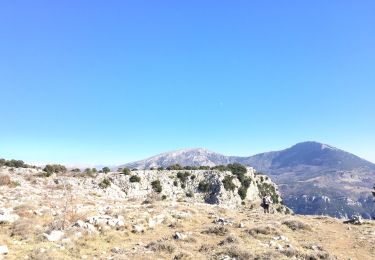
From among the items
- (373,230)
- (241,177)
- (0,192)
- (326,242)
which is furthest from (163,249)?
(241,177)

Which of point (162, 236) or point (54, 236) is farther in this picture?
point (162, 236)

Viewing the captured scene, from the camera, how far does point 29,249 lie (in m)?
20.5

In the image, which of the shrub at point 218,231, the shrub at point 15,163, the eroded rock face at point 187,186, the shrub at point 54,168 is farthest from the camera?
the eroded rock face at point 187,186

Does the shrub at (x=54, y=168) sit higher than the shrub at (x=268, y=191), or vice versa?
the shrub at (x=54, y=168)

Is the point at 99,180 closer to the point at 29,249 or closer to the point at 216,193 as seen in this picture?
the point at 216,193

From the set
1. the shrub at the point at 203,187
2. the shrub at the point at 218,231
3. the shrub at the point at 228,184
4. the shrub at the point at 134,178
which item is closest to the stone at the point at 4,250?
the shrub at the point at 218,231

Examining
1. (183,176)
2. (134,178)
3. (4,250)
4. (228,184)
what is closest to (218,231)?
(4,250)

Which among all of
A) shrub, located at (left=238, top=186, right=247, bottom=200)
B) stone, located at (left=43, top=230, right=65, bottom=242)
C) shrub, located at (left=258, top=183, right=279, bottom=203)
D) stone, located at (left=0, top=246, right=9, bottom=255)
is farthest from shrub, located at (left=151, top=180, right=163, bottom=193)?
stone, located at (left=0, top=246, right=9, bottom=255)

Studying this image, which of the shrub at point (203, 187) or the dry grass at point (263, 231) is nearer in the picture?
the dry grass at point (263, 231)

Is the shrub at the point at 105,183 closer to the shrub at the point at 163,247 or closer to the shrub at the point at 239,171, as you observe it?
the shrub at the point at 239,171

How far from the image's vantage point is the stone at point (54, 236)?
22656 millimetres

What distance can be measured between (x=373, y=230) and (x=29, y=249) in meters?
26.4

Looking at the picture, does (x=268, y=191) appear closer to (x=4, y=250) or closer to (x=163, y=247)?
(x=163, y=247)

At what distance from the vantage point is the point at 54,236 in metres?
22.9
